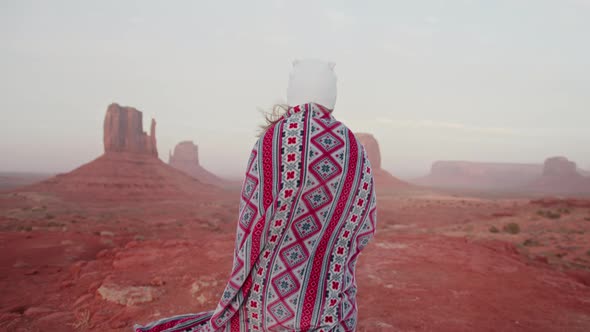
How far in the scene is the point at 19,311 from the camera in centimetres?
447

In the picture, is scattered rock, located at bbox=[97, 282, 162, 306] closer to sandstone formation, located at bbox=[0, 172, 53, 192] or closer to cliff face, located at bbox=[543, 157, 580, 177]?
sandstone formation, located at bbox=[0, 172, 53, 192]

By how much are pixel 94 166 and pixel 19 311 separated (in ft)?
142

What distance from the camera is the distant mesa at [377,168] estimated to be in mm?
70562

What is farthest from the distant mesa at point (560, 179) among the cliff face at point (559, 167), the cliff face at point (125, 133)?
the cliff face at point (125, 133)

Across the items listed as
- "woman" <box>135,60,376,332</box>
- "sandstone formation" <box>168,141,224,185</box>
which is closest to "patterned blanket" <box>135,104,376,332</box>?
"woman" <box>135,60,376,332</box>

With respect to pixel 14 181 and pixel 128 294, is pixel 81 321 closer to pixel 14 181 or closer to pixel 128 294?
pixel 128 294

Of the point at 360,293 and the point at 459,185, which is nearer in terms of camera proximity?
the point at 360,293

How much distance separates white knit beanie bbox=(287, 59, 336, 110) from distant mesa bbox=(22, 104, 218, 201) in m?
36.7

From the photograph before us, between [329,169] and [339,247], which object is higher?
[329,169]

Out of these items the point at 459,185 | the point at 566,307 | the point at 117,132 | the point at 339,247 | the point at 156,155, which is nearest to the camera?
the point at 339,247

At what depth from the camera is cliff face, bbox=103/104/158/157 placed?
1885 inches

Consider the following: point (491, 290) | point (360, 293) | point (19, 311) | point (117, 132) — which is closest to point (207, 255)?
point (19, 311)

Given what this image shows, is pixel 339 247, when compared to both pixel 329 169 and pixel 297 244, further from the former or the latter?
pixel 329 169

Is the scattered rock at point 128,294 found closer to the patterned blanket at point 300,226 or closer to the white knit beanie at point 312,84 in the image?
the patterned blanket at point 300,226
